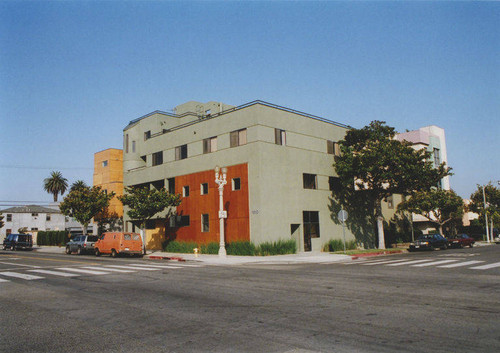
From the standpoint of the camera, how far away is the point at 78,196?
42438mm

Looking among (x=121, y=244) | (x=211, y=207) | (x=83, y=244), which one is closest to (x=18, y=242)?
(x=83, y=244)

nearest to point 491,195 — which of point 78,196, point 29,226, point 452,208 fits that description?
point 452,208

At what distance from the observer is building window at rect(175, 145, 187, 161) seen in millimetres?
35469

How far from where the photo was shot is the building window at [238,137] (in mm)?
30219

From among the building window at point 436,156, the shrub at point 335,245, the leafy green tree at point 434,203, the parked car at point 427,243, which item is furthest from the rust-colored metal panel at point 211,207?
the building window at point 436,156

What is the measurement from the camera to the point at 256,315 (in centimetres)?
770

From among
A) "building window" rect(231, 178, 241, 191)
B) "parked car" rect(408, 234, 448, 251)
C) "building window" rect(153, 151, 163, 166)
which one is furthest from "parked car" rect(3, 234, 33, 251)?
"parked car" rect(408, 234, 448, 251)

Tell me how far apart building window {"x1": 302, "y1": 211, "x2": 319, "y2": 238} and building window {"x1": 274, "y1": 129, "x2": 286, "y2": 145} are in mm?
6191

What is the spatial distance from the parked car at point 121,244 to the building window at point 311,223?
529 inches

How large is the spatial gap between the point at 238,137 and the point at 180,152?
7840 millimetres

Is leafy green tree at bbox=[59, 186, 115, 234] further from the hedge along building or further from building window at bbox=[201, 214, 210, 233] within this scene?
building window at bbox=[201, 214, 210, 233]

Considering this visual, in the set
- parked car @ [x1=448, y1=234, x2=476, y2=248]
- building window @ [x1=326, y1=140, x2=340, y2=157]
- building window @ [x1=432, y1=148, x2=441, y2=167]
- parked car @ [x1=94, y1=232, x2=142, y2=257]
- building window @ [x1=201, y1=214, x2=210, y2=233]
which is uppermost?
building window @ [x1=432, y1=148, x2=441, y2=167]

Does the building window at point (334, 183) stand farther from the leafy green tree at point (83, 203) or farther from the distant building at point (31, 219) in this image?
the distant building at point (31, 219)

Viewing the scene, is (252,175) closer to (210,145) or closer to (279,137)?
(279,137)
